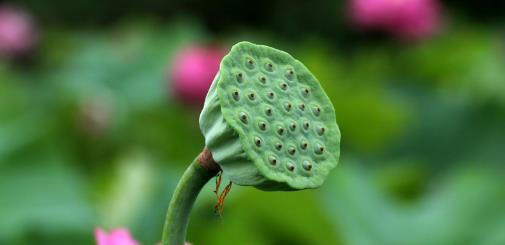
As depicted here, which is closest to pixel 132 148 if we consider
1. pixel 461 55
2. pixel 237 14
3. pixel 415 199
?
pixel 415 199

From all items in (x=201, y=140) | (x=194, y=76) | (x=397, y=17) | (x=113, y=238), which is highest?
(x=397, y=17)

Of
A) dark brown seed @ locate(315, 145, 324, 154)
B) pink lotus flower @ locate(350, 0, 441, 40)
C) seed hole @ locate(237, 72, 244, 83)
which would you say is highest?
pink lotus flower @ locate(350, 0, 441, 40)

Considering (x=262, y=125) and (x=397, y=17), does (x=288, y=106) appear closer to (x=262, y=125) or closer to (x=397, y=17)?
(x=262, y=125)

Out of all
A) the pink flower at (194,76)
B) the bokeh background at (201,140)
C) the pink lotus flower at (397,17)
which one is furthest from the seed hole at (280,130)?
the pink lotus flower at (397,17)

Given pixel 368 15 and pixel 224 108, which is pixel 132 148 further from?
pixel 224 108

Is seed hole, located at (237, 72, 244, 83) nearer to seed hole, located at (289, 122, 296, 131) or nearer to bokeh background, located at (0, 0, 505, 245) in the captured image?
seed hole, located at (289, 122, 296, 131)

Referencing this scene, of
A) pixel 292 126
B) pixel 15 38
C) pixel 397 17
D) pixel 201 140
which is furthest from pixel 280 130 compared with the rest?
pixel 15 38

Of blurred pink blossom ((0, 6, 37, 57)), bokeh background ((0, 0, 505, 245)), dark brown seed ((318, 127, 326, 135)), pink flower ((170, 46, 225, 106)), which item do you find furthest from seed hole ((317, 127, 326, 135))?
blurred pink blossom ((0, 6, 37, 57))
